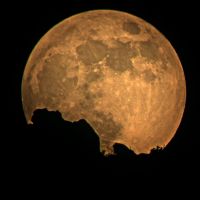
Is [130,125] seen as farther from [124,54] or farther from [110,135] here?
[124,54]

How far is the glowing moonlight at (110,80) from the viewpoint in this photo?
15.1ft

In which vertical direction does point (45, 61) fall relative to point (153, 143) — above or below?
above

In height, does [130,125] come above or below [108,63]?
below

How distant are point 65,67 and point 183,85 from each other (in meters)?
1.26

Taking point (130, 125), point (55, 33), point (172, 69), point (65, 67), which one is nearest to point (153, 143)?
point (130, 125)

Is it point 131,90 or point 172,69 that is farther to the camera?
point 172,69

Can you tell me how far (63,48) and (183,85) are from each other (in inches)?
50.3

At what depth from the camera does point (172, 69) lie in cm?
502

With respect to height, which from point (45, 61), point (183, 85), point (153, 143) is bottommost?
point (153, 143)

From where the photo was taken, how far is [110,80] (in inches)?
181

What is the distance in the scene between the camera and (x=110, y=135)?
15.3 ft

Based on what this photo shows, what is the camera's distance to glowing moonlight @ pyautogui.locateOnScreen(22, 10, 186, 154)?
4605 millimetres

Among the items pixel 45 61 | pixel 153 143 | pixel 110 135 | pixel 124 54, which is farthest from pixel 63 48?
pixel 153 143

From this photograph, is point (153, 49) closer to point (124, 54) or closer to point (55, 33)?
point (124, 54)
